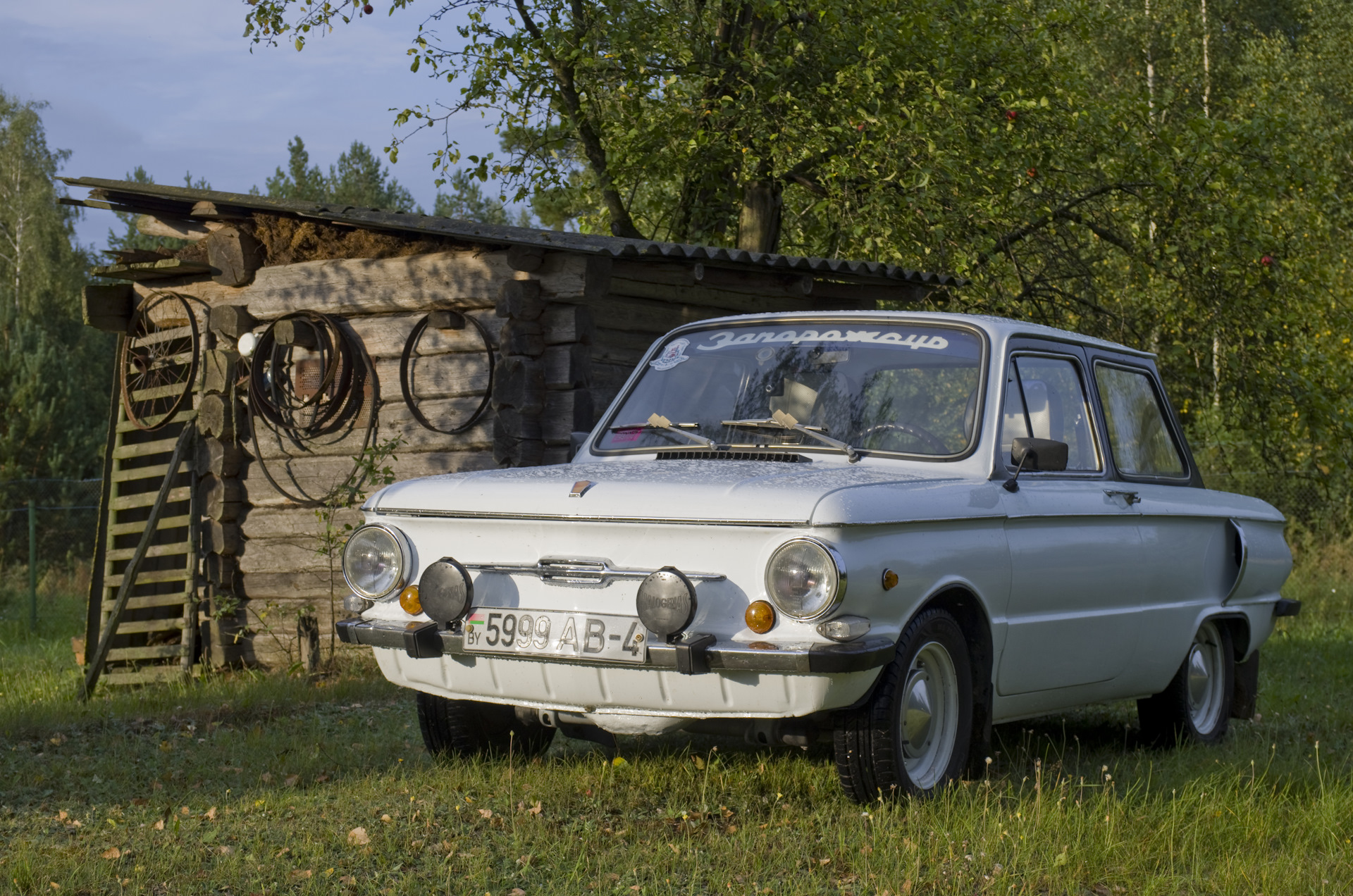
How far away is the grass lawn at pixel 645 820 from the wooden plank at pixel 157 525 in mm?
4750

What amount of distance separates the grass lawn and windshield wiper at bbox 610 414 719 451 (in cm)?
120

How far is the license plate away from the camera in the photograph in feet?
13.8

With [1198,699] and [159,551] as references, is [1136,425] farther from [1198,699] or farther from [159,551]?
[159,551]

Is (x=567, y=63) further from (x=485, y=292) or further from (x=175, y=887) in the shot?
(x=175, y=887)

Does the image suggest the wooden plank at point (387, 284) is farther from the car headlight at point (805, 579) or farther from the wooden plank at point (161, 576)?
the car headlight at point (805, 579)

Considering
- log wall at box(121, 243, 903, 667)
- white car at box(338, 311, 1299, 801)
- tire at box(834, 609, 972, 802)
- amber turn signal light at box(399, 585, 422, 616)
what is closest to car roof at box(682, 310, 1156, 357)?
white car at box(338, 311, 1299, 801)

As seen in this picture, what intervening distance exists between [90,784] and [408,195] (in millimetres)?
56355

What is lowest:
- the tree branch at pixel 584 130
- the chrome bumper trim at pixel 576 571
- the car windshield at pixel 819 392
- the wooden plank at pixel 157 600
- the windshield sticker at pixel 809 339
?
the wooden plank at pixel 157 600

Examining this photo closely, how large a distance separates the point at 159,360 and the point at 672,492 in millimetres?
8513

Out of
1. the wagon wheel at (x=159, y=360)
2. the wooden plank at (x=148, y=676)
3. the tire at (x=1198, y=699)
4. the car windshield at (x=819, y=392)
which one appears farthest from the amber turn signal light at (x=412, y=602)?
the wagon wheel at (x=159, y=360)

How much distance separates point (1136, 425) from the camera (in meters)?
6.32

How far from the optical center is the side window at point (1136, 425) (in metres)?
6.09

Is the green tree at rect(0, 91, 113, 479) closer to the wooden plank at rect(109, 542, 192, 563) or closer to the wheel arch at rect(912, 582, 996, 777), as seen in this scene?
the wooden plank at rect(109, 542, 192, 563)

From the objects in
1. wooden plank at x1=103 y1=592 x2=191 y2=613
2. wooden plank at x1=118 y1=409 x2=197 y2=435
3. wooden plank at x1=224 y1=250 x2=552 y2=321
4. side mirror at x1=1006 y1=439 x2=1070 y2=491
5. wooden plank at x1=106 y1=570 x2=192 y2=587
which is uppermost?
wooden plank at x1=224 y1=250 x2=552 y2=321
